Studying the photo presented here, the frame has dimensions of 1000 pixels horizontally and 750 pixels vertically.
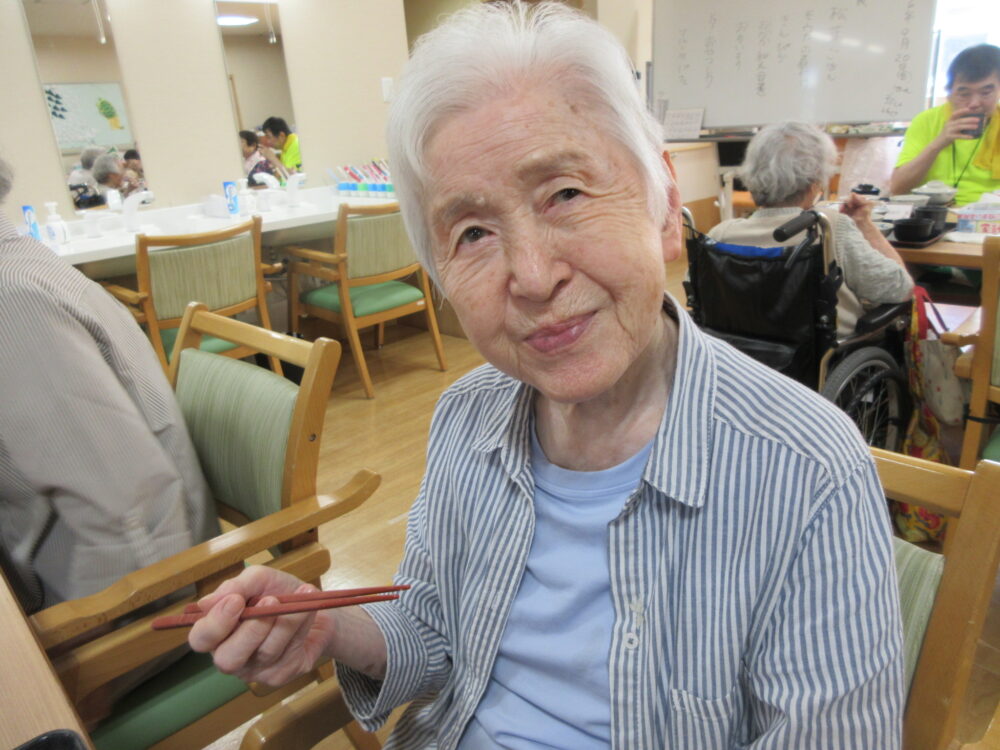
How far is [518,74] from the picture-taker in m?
0.65

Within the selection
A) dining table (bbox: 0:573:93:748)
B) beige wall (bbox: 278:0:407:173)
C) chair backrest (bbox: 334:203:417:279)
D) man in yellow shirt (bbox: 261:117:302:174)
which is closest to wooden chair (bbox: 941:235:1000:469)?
dining table (bbox: 0:573:93:748)

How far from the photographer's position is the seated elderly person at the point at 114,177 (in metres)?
3.59

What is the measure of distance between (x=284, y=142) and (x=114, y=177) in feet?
3.36

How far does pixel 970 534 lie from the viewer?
65cm

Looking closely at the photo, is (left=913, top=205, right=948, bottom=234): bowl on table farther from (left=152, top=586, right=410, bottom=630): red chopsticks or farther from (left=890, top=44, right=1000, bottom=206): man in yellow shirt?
(left=152, top=586, right=410, bottom=630): red chopsticks

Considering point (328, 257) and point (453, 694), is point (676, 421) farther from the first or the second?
point (328, 257)

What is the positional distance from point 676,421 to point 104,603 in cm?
80

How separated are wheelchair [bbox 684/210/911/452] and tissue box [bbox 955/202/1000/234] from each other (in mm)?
524

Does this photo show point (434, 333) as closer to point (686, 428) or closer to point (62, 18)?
point (62, 18)

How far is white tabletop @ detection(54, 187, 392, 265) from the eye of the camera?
299cm

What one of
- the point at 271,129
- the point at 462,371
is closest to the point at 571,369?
the point at 462,371

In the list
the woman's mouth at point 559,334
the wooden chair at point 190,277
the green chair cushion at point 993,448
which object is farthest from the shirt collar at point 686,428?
the wooden chair at point 190,277

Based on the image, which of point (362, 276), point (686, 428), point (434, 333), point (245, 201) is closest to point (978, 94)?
point (434, 333)

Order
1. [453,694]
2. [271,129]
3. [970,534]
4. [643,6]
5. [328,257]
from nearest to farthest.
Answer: [970,534] < [453,694] < [328,257] < [271,129] < [643,6]
